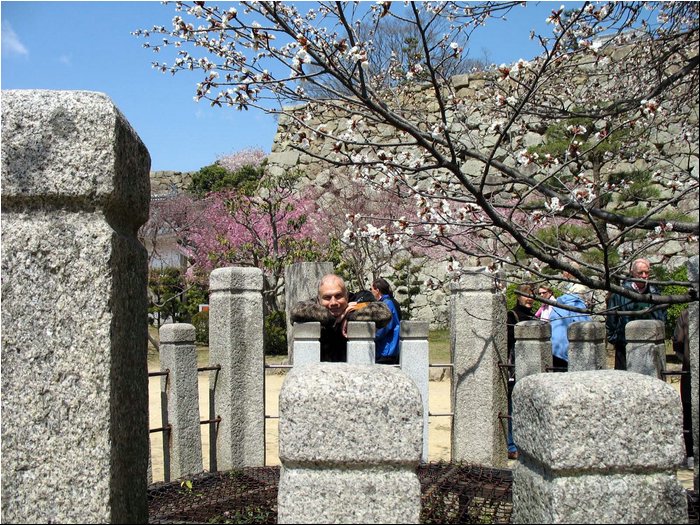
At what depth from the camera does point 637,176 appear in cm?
1105

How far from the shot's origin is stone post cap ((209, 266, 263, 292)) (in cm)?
506

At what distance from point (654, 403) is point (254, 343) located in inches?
133

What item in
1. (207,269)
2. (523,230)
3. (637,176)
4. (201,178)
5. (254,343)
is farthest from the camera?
(201,178)

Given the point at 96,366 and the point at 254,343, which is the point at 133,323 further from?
the point at 254,343

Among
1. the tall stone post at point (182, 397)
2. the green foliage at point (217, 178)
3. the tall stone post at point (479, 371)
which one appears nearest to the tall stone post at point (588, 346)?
the tall stone post at point (479, 371)

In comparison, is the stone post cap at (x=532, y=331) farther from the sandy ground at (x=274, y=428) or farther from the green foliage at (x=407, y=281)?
the green foliage at (x=407, y=281)

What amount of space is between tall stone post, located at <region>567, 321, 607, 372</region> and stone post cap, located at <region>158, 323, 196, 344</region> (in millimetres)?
2881

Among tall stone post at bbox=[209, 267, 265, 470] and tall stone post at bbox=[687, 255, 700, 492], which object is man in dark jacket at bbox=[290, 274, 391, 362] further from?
tall stone post at bbox=[687, 255, 700, 492]

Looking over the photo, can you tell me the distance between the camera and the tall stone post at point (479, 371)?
17.2 ft

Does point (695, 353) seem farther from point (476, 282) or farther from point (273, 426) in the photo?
point (273, 426)

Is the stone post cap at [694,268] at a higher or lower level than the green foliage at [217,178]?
lower

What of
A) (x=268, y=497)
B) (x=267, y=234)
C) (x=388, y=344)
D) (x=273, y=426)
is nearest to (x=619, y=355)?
(x=388, y=344)

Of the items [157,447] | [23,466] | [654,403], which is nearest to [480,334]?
[654,403]

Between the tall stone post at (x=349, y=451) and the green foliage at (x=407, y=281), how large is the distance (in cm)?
1421
